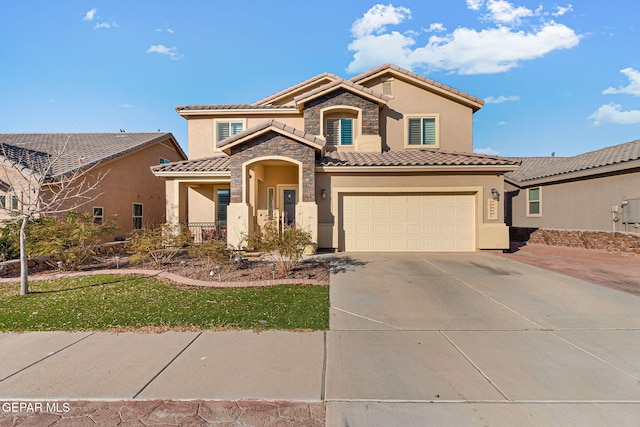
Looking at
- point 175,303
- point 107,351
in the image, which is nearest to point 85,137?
point 175,303

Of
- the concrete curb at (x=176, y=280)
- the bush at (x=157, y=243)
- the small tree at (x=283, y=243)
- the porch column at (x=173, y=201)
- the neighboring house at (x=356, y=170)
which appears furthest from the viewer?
the porch column at (x=173, y=201)

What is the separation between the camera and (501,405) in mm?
3035

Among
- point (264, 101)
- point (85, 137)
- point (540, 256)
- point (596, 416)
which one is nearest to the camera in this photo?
point (596, 416)

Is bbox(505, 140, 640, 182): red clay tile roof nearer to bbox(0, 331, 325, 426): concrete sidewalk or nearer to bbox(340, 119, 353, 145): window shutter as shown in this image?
bbox(340, 119, 353, 145): window shutter

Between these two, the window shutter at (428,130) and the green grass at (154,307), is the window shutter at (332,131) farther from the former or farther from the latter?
the green grass at (154,307)

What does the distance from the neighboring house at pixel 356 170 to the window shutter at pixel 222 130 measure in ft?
0.17

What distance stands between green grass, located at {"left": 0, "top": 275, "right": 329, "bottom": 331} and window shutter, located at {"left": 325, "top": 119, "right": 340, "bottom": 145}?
911 centimetres

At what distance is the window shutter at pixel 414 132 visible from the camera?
14820 mm

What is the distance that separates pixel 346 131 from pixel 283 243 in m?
8.34

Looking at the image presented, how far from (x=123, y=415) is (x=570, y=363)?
5.13 meters

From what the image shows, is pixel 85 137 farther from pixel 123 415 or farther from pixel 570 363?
pixel 570 363

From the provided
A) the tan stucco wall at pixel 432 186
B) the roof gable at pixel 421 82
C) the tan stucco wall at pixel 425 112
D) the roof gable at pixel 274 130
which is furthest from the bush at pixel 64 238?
the roof gable at pixel 421 82

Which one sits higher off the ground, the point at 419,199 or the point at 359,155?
the point at 359,155

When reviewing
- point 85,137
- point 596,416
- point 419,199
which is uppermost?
point 85,137
